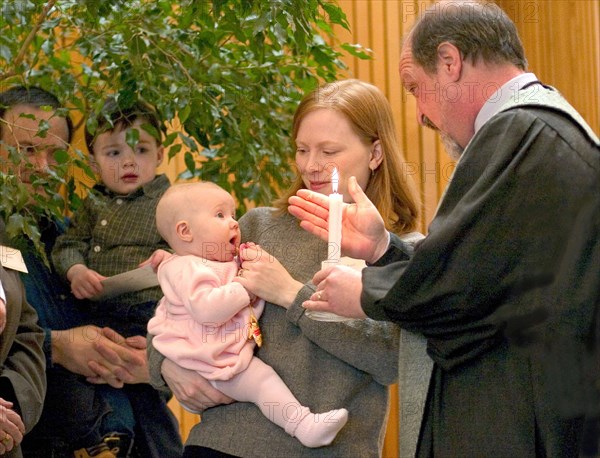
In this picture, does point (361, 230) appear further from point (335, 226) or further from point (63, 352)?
point (63, 352)

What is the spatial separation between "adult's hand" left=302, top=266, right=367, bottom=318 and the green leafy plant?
3.35 ft

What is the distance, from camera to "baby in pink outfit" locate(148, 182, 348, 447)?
259cm

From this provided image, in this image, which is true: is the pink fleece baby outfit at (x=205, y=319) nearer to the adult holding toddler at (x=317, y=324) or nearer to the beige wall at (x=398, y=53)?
the adult holding toddler at (x=317, y=324)

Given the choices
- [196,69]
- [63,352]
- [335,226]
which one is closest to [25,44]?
[196,69]

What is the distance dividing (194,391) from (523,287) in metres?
1.00

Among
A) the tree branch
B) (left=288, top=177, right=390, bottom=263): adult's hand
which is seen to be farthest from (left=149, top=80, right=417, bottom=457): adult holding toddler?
the tree branch

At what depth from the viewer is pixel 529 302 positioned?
2.07 meters

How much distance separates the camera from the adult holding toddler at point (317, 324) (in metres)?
2.61

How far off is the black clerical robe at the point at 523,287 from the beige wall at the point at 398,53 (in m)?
2.49

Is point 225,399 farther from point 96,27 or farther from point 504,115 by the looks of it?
point 96,27

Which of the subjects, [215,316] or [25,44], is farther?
[25,44]

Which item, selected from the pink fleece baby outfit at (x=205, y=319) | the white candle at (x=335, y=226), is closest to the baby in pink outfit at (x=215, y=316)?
the pink fleece baby outfit at (x=205, y=319)

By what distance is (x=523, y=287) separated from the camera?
209 centimetres

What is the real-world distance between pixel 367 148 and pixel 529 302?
92cm
